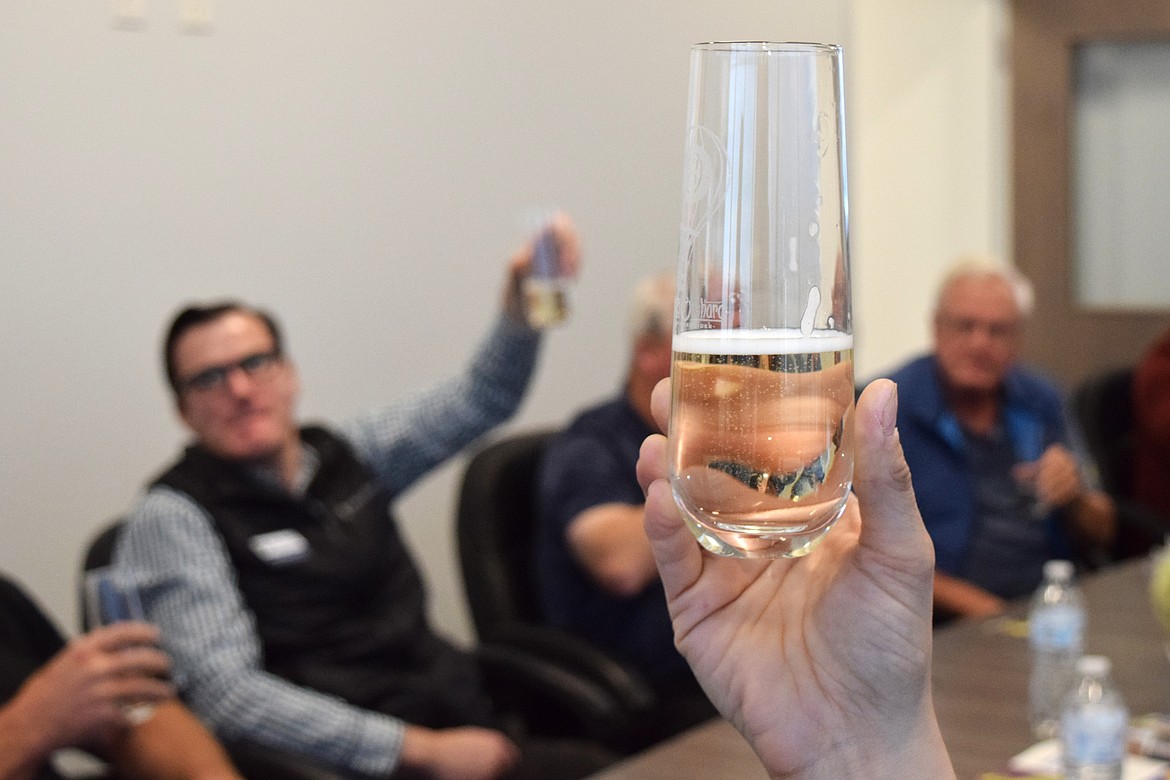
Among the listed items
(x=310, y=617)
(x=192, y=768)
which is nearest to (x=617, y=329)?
(x=310, y=617)

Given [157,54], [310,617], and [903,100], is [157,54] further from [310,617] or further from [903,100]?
[903,100]

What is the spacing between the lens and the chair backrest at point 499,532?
266cm

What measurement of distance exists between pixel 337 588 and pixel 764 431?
1886 mm

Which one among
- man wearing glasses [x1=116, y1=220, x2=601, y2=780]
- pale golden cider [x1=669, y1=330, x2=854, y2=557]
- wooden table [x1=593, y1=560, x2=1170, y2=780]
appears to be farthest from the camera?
man wearing glasses [x1=116, y1=220, x2=601, y2=780]

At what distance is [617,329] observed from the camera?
13.3 ft

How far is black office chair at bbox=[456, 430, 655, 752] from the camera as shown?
2.40 m

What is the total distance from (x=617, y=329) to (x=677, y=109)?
29.7 inches

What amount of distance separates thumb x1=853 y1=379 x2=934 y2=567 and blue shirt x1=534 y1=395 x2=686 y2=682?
188 centimetres

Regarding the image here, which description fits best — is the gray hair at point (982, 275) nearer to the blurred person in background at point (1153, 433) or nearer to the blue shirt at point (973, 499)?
the blue shirt at point (973, 499)

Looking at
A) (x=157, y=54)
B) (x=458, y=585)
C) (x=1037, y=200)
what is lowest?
(x=458, y=585)

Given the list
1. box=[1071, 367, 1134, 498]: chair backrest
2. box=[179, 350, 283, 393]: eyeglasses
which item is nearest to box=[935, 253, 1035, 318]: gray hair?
box=[1071, 367, 1134, 498]: chair backrest

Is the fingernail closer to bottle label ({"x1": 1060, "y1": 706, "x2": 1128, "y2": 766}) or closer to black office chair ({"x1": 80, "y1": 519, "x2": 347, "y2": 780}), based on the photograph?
bottle label ({"x1": 1060, "y1": 706, "x2": 1128, "y2": 766})

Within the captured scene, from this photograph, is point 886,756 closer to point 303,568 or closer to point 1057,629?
point 1057,629

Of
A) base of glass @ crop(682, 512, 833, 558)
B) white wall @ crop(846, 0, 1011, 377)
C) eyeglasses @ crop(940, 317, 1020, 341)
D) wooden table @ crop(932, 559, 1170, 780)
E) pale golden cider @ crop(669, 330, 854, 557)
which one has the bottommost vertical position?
wooden table @ crop(932, 559, 1170, 780)
